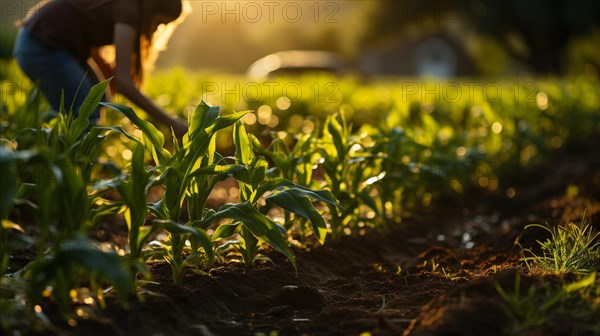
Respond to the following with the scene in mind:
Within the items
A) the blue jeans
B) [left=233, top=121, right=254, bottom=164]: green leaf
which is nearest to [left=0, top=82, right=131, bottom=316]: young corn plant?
[left=233, top=121, right=254, bottom=164]: green leaf

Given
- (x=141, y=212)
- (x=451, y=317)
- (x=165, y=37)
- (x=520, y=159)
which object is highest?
(x=165, y=37)

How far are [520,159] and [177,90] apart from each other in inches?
151

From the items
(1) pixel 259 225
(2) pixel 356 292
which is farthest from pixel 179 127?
(2) pixel 356 292

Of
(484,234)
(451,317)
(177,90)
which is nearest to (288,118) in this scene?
(177,90)

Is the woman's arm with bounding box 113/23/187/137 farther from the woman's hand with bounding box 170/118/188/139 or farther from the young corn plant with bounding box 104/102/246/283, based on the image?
the young corn plant with bounding box 104/102/246/283

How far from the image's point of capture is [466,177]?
693 cm

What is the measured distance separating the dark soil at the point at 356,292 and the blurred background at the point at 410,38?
3.10 m

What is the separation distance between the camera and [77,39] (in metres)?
4.97

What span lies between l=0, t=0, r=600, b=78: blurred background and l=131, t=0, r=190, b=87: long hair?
6.56 ft

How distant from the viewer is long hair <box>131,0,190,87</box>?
454cm

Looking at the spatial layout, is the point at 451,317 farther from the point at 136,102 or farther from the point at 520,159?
the point at 520,159

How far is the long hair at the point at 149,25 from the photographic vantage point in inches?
179

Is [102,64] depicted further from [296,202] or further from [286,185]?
[296,202]

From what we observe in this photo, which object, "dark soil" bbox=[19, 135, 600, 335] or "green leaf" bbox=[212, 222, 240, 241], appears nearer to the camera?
"dark soil" bbox=[19, 135, 600, 335]
